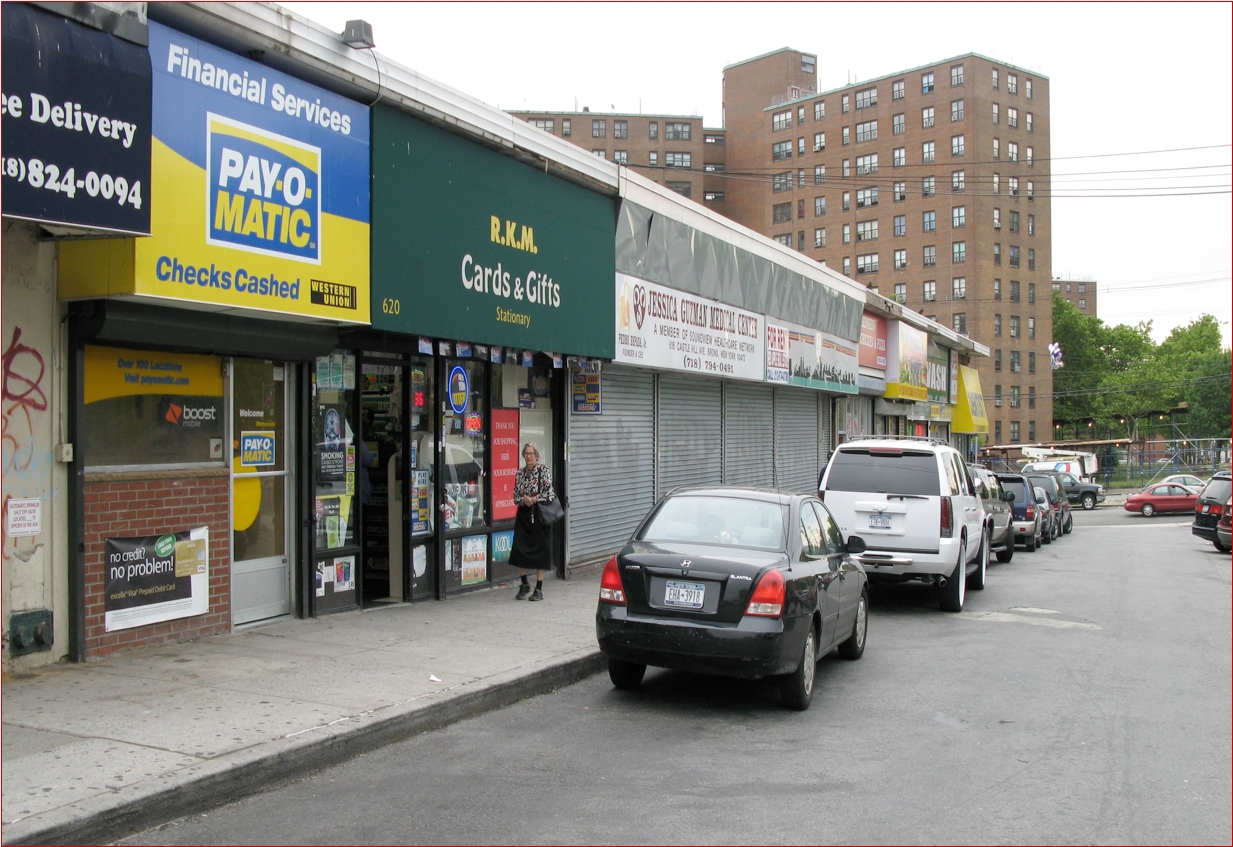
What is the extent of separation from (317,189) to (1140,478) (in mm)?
62346

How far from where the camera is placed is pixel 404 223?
10445 mm

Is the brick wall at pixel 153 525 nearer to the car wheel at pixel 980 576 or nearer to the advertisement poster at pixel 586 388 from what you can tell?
the advertisement poster at pixel 586 388

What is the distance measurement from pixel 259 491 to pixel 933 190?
270ft

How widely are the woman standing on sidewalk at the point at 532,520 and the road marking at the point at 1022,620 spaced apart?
18.0ft

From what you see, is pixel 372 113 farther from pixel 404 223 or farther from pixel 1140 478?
pixel 1140 478

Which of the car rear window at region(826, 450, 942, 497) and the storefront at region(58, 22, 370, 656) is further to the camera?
the car rear window at region(826, 450, 942, 497)

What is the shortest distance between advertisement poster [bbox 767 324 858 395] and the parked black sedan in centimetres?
1298

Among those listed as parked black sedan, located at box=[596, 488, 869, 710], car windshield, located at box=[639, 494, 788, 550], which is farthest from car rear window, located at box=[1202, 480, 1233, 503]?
car windshield, located at box=[639, 494, 788, 550]

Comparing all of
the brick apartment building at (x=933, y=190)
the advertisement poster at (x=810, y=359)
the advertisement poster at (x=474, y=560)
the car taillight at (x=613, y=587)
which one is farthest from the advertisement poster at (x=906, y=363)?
the brick apartment building at (x=933, y=190)

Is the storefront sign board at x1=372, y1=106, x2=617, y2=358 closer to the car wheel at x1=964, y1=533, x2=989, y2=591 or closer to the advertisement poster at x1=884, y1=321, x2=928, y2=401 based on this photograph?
the car wheel at x1=964, y1=533, x2=989, y2=591

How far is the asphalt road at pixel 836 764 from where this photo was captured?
517cm

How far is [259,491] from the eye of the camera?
31.9 ft

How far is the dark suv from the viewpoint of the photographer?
2450 cm

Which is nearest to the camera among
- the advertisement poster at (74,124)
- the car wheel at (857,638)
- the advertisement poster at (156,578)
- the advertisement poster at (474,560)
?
the advertisement poster at (74,124)
